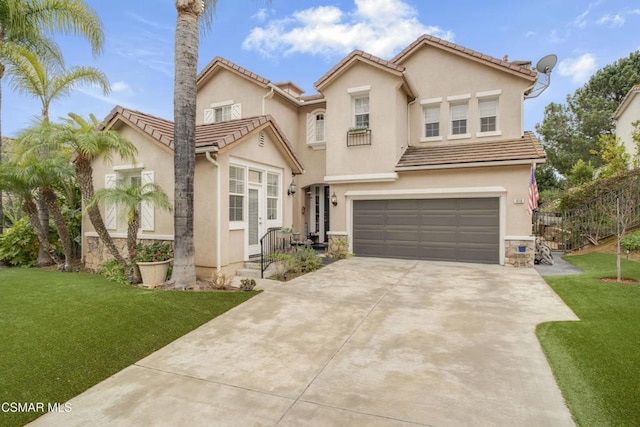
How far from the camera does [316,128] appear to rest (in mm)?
15156

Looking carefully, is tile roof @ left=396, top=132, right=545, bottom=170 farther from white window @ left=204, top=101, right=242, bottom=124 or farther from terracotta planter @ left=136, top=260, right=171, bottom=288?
terracotta planter @ left=136, top=260, right=171, bottom=288

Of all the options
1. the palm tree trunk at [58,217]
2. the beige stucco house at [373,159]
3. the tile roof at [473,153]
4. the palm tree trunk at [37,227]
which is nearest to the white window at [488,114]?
the beige stucco house at [373,159]

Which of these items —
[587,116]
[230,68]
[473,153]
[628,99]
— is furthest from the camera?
[587,116]

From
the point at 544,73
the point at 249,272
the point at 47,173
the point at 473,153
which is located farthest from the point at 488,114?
the point at 47,173

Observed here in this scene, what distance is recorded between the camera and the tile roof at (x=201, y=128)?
858cm

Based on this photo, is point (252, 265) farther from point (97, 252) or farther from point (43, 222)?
point (43, 222)

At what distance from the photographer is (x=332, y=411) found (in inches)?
125

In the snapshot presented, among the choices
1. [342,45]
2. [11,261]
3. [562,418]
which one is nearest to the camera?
[562,418]

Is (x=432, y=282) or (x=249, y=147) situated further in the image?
(x=249, y=147)

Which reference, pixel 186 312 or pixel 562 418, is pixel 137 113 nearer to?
pixel 186 312

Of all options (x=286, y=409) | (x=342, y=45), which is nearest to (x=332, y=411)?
(x=286, y=409)

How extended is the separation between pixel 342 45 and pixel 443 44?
23.5 feet

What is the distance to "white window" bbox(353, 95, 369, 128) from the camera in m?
12.8

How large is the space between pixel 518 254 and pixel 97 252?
44.5ft
